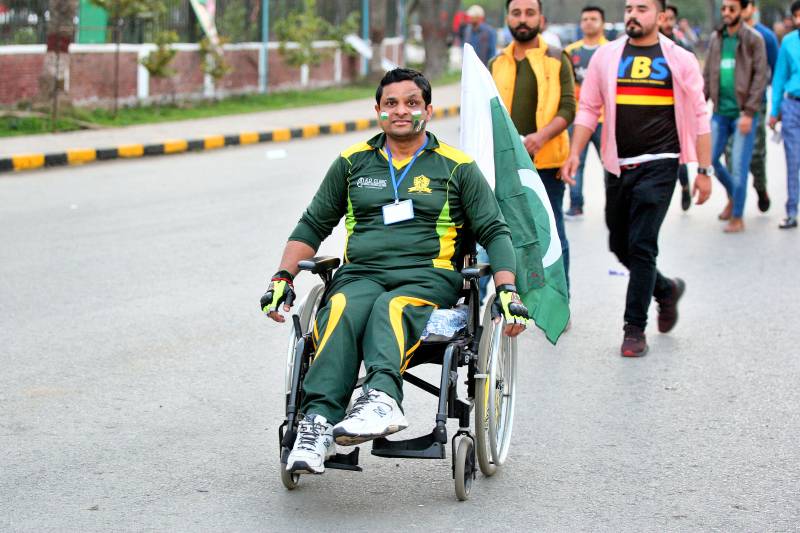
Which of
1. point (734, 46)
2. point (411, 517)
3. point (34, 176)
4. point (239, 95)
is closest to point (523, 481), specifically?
point (411, 517)

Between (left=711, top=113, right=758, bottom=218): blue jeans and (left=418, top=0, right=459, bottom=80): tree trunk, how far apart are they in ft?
68.0

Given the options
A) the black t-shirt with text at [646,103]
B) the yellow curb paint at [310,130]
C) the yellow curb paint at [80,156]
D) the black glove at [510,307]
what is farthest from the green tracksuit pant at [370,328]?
the yellow curb paint at [310,130]

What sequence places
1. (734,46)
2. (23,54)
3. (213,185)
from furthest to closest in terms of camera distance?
(23,54), (213,185), (734,46)

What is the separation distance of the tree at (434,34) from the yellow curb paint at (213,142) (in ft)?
46.3

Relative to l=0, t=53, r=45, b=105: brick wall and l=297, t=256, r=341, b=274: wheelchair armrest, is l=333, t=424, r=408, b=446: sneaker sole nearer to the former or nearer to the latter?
l=297, t=256, r=341, b=274: wheelchair armrest

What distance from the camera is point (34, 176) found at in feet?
47.1

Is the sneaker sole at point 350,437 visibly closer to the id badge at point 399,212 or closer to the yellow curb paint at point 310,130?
the id badge at point 399,212

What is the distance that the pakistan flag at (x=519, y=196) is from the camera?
224 inches

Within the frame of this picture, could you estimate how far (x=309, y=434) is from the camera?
15.1ft

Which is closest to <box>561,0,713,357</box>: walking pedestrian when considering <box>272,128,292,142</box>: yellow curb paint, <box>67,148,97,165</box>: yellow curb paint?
<box>67,148,97,165</box>: yellow curb paint

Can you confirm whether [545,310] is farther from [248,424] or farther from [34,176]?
[34,176]

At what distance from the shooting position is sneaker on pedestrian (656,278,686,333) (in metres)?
7.71

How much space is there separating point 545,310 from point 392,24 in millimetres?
28624

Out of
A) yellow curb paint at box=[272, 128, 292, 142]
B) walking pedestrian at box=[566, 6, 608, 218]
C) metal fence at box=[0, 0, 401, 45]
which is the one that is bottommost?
yellow curb paint at box=[272, 128, 292, 142]
